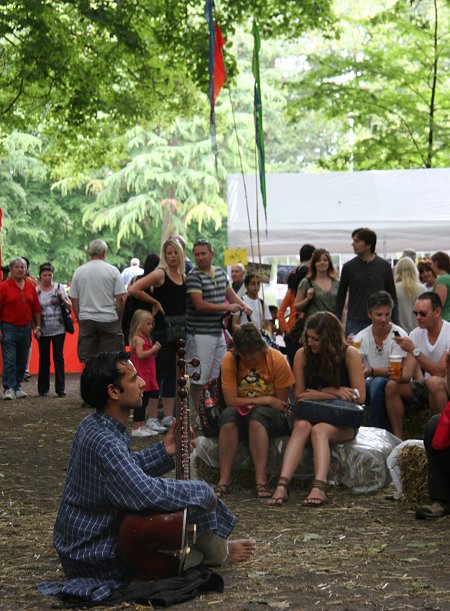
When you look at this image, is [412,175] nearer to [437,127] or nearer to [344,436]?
[437,127]

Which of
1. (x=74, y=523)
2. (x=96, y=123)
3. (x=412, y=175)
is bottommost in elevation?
(x=74, y=523)

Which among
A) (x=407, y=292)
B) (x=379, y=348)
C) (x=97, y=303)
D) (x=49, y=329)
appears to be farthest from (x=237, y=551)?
(x=49, y=329)

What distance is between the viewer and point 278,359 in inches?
338

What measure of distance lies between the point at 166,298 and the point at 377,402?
294 cm

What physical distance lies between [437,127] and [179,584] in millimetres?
19267

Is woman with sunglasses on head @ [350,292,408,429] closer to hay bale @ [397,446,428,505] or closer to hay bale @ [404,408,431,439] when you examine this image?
hay bale @ [404,408,431,439]

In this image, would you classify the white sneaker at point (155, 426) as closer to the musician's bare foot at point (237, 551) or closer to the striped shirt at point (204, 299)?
the striped shirt at point (204, 299)

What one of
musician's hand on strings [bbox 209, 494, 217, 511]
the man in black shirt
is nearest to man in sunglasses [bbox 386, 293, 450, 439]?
the man in black shirt

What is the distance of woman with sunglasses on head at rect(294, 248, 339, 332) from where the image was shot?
11.6 m

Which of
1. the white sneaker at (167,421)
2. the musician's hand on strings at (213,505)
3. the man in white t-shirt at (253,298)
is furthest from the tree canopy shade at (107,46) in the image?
the musician's hand on strings at (213,505)

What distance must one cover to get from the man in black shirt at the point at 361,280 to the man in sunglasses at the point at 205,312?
38.4 inches

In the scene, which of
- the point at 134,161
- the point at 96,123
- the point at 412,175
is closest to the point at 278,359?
the point at 412,175

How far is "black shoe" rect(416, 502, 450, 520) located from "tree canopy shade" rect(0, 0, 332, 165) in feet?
36.4

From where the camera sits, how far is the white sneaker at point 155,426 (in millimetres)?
11375
